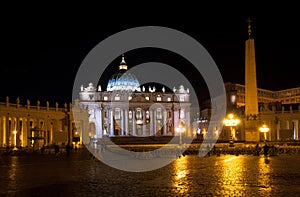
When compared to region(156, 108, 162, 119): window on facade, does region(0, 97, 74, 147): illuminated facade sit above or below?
below

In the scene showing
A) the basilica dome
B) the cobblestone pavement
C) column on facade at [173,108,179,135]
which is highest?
the basilica dome

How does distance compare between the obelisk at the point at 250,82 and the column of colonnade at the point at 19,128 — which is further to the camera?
the column of colonnade at the point at 19,128

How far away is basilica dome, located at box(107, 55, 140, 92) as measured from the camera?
123m

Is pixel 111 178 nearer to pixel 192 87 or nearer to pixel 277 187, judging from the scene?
pixel 277 187

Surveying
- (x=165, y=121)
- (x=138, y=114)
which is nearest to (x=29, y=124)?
(x=138, y=114)

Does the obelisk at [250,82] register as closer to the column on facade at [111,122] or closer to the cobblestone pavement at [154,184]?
the cobblestone pavement at [154,184]

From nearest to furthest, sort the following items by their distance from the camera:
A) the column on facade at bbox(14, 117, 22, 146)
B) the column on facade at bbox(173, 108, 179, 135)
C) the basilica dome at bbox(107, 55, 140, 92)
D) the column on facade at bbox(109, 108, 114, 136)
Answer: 1. the column on facade at bbox(14, 117, 22, 146)
2. the column on facade at bbox(109, 108, 114, 136)
3. the column on facade at bbox(173, 108, 179, 135)
4. the basilica dome at bbox(107, 55, 140, 92)

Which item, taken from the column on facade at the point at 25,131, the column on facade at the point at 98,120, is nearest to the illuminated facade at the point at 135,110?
the column on facade at the point at 98,120

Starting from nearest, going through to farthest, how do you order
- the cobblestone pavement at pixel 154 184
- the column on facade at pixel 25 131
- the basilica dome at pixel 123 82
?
the cobblestone pavement at pixel 154 184 < the column on facade at pixel 25 131 < the basilica dome at pixel 123 82

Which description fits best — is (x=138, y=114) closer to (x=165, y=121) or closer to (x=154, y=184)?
(x=165, y=121)

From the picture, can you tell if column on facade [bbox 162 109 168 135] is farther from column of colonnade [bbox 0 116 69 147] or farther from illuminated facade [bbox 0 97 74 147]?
column of colonnade [bbox 0 116 69 147]

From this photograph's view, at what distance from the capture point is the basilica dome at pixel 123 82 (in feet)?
403

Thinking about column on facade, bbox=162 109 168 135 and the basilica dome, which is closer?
column on facade, bbox=162 109 168 135

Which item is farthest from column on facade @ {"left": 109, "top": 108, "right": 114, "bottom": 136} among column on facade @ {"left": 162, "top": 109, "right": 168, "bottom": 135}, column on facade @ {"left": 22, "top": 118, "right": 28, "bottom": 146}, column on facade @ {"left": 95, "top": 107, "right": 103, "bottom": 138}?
column on facade @ {"left": 22, "top": 118, "right": 28, "bottom": 146}
